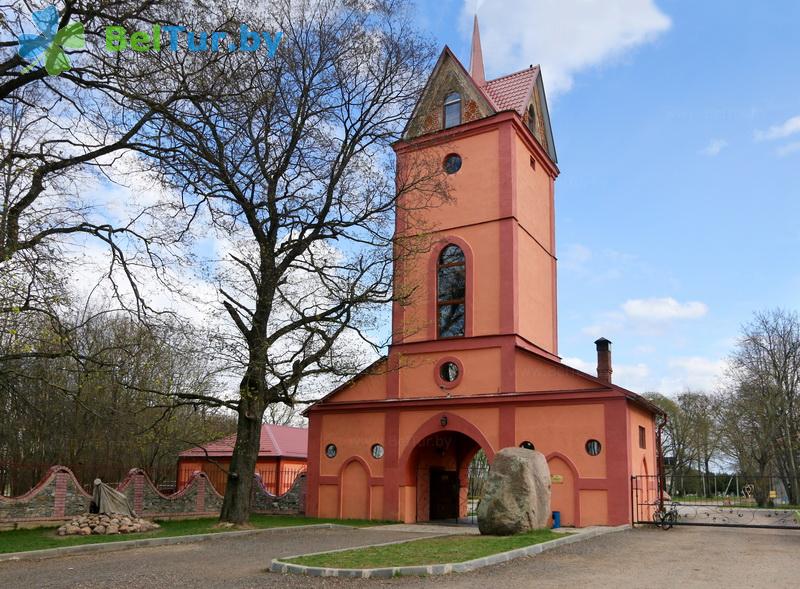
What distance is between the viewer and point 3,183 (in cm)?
1308

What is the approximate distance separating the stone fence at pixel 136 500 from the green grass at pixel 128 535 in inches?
25.3

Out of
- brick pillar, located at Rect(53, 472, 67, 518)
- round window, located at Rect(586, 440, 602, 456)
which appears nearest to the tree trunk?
brick pillar, located at Rect(53, 472, 67, 518)

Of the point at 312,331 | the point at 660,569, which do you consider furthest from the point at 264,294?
the point at 660,569

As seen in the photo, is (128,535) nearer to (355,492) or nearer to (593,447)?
(355,492)

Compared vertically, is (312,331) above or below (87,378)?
above

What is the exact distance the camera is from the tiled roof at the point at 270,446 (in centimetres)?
3256

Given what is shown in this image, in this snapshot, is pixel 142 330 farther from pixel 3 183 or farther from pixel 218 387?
pixel 218 387

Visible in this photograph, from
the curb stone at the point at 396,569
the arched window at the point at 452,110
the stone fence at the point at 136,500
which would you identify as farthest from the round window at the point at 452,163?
the curb stone at the point at 396,569

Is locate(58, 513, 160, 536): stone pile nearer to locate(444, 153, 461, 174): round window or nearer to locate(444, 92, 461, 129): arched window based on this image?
locate(444, 153, 461, 174): round window

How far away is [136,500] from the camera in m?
21.9

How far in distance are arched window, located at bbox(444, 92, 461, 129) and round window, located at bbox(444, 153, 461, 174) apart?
116 centimetres

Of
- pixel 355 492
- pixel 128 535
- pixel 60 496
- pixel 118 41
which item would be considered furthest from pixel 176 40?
pixel 355 492

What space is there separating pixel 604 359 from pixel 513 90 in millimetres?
10349

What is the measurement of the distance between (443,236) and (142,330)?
1257 centimetres
